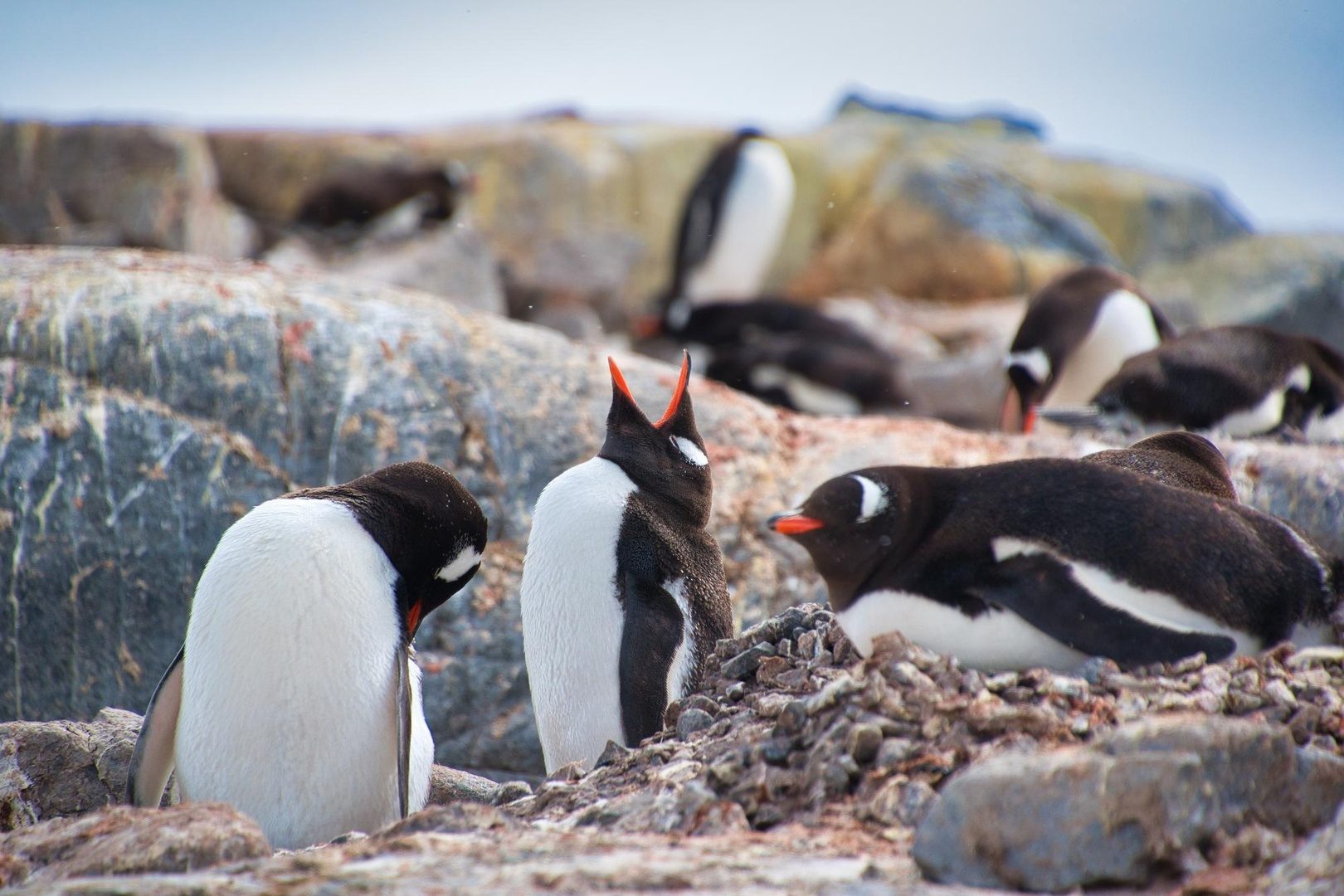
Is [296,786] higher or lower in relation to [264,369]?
lower

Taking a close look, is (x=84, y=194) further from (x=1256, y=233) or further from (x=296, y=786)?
(x=1256, y=233)

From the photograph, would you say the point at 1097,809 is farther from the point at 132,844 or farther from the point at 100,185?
the point at 100,185

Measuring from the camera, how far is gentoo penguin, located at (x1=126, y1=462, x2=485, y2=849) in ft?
11.5

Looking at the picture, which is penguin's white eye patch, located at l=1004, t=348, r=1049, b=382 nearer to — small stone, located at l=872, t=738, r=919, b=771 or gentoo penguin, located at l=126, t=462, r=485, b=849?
gentoo penguin, located at l=126, t=462, r=485, b=849

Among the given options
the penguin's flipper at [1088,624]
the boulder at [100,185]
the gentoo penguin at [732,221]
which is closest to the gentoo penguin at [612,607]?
the penguin's flipper at [1088,624]

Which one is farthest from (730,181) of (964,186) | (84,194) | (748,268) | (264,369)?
(264,369)

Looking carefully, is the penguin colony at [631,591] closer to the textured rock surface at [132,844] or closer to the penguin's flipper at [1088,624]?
the penguin's flipper at [1088,624]

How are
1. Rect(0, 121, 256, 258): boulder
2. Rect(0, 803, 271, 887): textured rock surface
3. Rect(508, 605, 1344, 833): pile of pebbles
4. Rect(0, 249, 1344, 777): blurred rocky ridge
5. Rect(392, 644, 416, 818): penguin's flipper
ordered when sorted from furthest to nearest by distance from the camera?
1. Rect(0, 121, 256, 258): boulder
2. Rect(0, 249, 1344, 777): blurred rocky ridge
3. Rect(392, 644, 416, 818): penguin's flipper
4. Rect(508, 605, 1344, 833): pile of pebbles
5. Rect(0, 803, 271, 887): textured rock surface

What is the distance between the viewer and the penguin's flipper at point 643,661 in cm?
385

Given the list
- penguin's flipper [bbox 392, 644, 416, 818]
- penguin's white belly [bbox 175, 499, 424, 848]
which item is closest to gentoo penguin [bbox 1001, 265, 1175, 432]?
penguin's flipper [bbox 392, 644, 416, 818]

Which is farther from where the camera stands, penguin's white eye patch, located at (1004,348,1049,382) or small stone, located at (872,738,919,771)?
penguin's white eye patch, located at (1004,348,1049,382)

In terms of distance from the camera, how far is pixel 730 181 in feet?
44.9

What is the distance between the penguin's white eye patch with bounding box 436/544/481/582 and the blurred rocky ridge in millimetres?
1170

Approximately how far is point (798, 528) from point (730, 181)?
11049 mm
